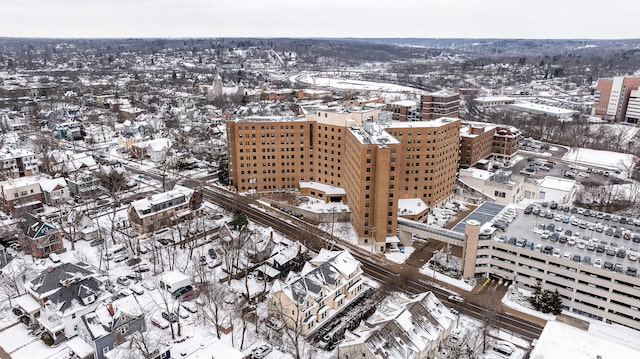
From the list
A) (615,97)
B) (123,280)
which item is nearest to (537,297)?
(123,280)

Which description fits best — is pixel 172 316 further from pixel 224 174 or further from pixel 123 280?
pixel 224 174

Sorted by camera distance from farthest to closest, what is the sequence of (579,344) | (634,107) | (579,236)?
(634,107) → (579,236) → (579,344)

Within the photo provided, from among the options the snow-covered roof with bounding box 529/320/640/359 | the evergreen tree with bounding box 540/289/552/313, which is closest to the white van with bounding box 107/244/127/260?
the snow-covered roof with bounding box 529/320/640/359

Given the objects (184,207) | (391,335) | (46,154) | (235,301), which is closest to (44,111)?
(46,154)

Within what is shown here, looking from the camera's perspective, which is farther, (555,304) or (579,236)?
Result: (579,236)

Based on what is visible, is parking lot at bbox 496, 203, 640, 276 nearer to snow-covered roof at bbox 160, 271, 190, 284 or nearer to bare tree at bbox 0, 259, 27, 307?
snow-covered roof at bbox 160, 271, 190, 284

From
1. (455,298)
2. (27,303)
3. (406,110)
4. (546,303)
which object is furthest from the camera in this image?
(406,110)
